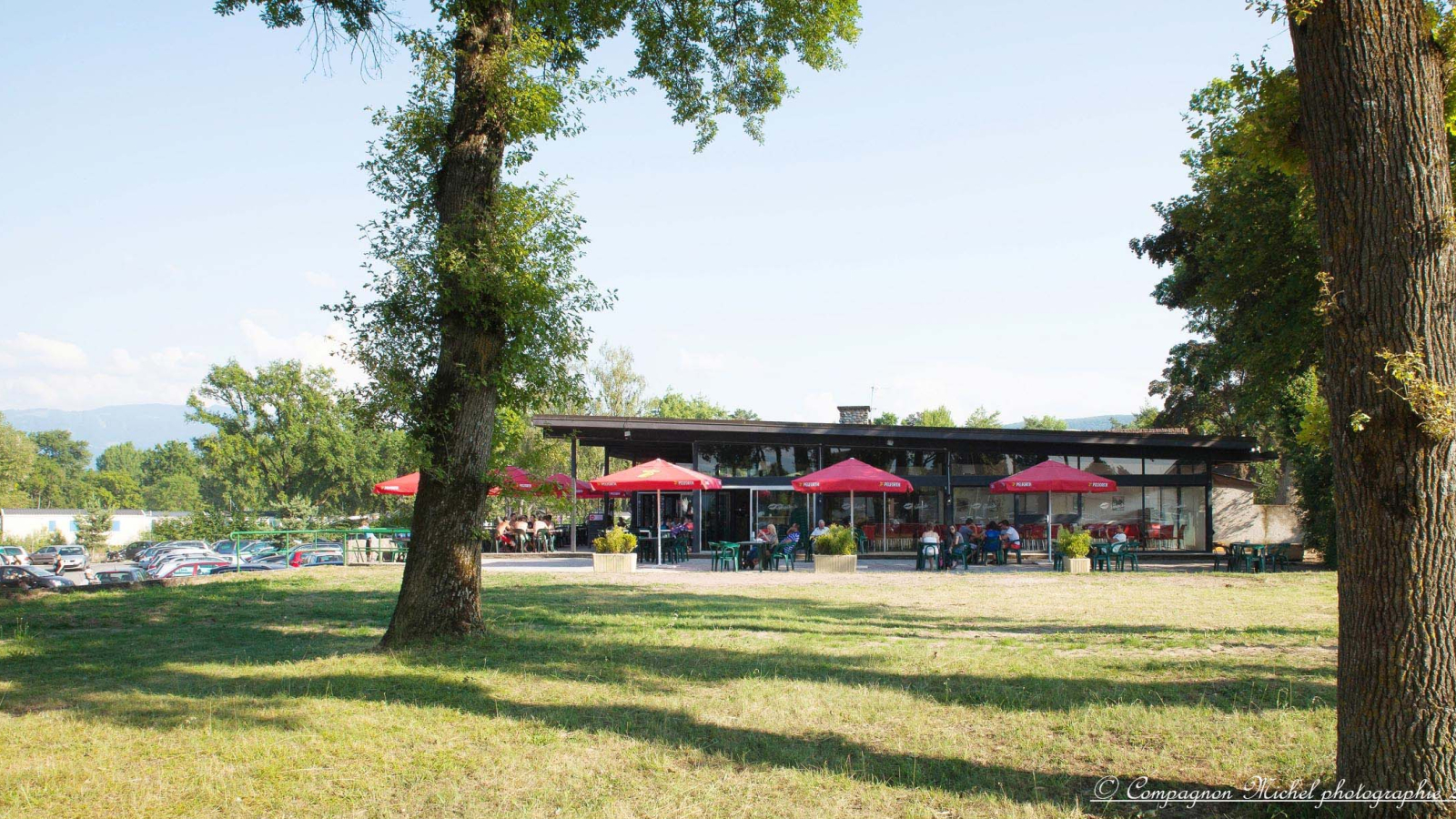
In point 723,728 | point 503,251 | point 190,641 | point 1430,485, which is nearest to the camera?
point 1430,485

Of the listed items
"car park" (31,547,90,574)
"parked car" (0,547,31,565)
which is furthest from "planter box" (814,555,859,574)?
"parked car" (0,547,31,565)

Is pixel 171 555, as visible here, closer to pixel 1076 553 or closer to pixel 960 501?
pixel 960 501

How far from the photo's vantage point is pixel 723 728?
5.86 metres

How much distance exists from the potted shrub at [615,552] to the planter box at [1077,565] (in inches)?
353

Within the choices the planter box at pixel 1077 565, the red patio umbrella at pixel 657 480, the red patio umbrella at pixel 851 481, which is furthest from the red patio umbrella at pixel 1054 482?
the red patio umbrella at pixel 657 480

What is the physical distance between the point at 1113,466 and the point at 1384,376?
77.7ft

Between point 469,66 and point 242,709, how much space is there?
6.11 m

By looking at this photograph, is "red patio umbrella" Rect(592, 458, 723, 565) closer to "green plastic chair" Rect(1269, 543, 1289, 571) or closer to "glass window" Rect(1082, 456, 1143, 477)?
"glass window" Rect(1082, 456, 1143, 477)

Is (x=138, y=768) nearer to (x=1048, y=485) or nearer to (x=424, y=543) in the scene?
(x=424, y=543)

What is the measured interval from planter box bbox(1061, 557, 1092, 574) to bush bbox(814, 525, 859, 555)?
4367 mm

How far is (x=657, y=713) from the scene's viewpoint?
627 cm

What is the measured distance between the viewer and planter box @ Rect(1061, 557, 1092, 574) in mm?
19125

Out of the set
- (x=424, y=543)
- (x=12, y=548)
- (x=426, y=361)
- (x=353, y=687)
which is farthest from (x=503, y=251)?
(x=12, y=548)

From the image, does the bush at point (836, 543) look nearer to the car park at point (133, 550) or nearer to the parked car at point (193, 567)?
the parked car at point (193, 567)
